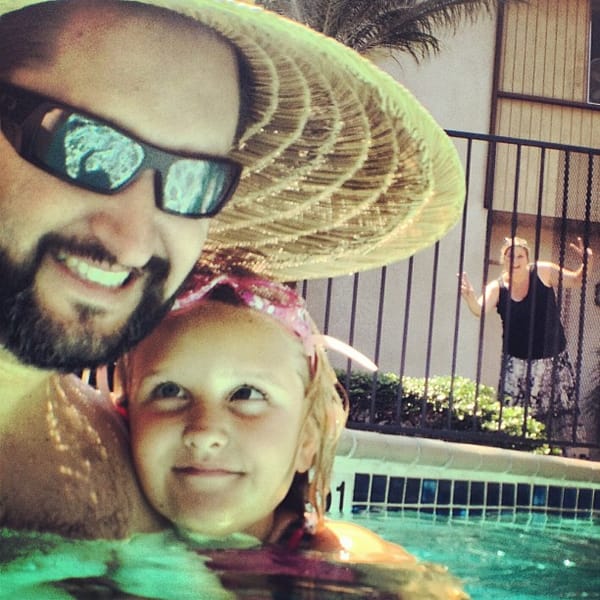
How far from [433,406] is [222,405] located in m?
4.34

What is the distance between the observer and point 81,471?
141 centimetres

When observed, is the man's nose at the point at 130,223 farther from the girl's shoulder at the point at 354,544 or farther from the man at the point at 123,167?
the girl's shoulder at the point at 354,544

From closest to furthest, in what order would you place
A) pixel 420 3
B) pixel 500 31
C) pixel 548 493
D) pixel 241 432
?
pixel 241 432 < pixel 548 493 < pixel 420 3 < pixel 500 31

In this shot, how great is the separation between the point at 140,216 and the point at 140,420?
1.31 feet

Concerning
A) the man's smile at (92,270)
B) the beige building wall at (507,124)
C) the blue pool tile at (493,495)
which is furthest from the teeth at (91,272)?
the beige building wall at (507,124)

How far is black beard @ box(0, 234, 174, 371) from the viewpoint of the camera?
1.12 metres

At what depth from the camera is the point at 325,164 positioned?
1.60 m

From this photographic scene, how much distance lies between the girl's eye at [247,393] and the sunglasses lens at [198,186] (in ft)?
0.95

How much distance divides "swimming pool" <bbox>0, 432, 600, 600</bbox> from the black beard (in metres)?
0.31

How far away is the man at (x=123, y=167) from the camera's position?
1122 millimetres

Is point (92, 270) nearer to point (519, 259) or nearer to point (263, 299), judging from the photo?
point (263, 299)

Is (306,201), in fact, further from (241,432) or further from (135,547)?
(135,547)

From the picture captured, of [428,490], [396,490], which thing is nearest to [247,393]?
[396,490]

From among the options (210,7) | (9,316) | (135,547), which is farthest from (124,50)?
(135,547)
